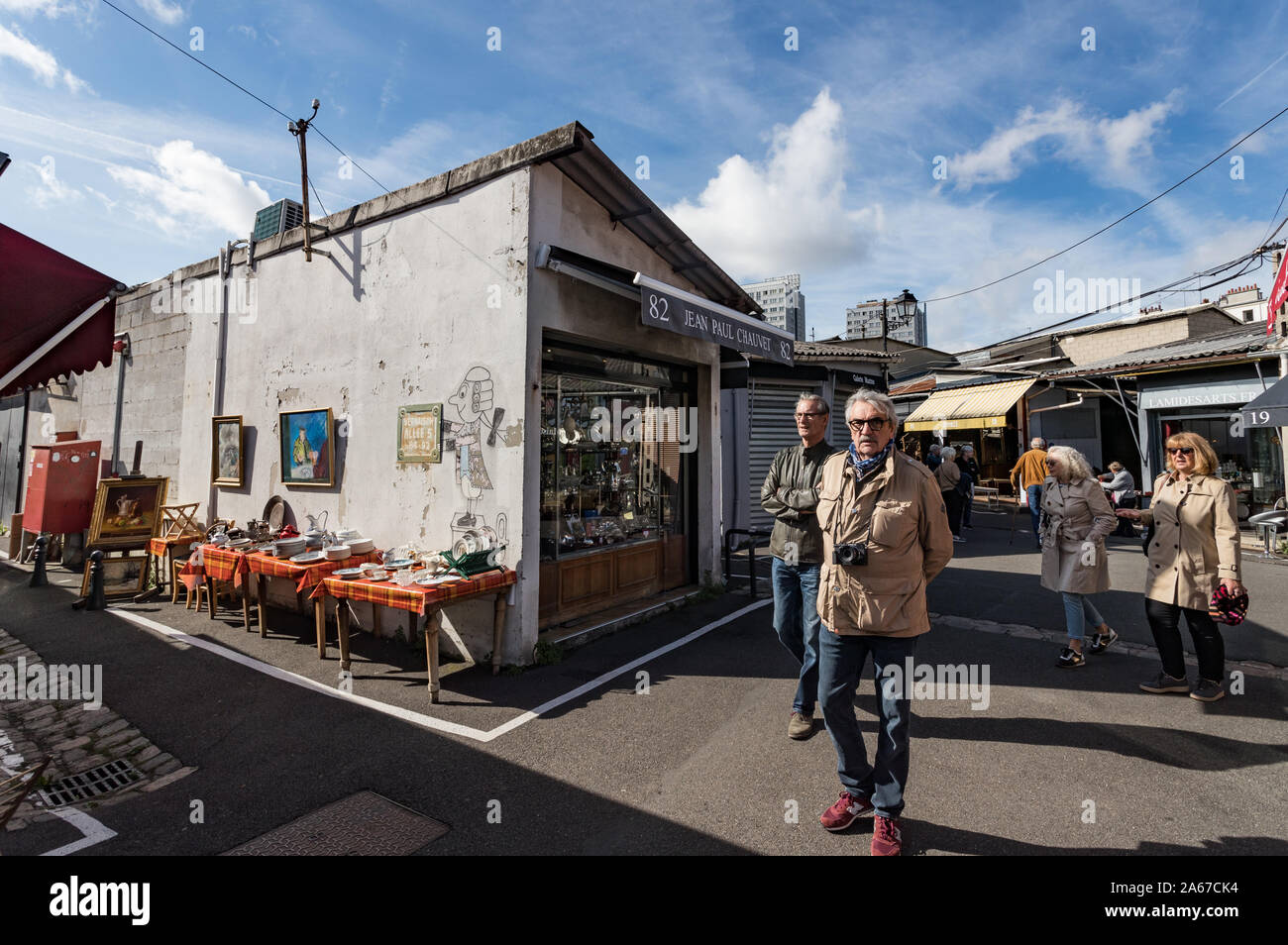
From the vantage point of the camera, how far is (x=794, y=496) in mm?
3898

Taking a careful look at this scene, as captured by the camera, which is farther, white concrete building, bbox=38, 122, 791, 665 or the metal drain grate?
white concrete building, bbox=38, 122, 791, 665

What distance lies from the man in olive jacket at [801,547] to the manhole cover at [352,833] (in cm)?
230

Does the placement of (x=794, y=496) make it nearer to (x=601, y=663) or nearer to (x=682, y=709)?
(x=682, y=709)

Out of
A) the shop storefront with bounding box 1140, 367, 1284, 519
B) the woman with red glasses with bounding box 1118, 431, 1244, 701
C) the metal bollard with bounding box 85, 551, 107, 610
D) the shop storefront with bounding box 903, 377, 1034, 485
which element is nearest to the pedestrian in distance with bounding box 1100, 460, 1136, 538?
the shop storefront with bounding box 1140, 367, 1284, 519

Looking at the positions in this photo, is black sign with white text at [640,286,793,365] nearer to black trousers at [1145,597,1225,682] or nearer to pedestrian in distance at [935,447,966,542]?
black trousers at [1145,597,1225,682]

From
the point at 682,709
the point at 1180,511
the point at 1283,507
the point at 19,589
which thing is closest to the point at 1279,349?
the point at 1283,507

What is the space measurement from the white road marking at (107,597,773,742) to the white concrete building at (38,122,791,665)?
0.82 meters

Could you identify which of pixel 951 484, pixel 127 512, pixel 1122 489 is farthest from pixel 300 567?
pixel 1122 489

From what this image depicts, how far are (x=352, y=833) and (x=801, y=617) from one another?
9.47 ft

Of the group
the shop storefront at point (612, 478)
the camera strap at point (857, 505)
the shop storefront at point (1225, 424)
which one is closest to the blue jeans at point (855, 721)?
the camera strap at point (857, 505)

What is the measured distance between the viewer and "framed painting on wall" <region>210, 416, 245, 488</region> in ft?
25.5

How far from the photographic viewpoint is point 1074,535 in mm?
4863
